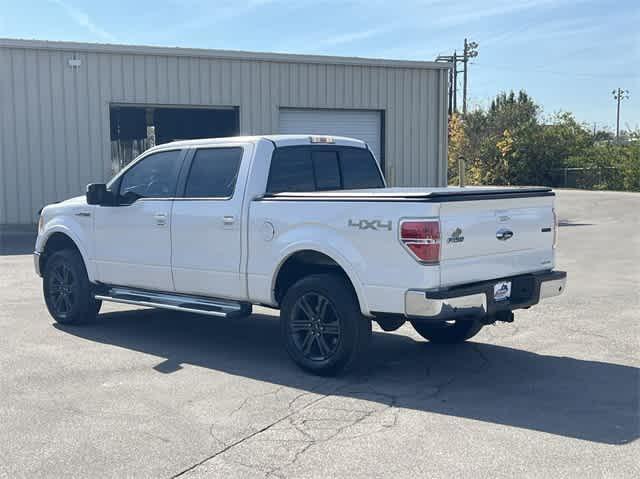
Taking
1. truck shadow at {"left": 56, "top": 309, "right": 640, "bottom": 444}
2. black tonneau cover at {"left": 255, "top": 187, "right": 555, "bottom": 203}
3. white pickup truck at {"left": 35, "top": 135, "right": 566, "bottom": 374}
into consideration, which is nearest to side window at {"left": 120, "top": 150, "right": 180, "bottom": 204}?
white pickup truck at {"left": 35, "top": 135, "right": 566, "bottom": 374}

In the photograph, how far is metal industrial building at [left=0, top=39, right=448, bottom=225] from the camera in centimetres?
1889

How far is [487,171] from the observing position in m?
49.9

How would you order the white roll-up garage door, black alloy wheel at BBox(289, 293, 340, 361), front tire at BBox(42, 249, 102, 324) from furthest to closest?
1. the white roll-up garage door
2. front tire at BBox(42, 249, 102, 324)
3. black alloy wheel at BBox(289, 293, 340, 361)

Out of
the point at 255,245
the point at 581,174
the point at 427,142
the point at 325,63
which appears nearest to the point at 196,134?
the point at 325,63

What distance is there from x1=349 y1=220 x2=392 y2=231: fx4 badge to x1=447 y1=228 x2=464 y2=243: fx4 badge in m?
0.46

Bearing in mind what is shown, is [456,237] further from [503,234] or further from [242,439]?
[242,439]

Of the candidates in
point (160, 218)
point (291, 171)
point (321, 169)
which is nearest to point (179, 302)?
point (160, 218)

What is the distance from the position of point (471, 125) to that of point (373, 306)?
50.4m

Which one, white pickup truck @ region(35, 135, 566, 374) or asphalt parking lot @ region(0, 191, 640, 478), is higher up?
white pickup truck @ region(35, 135, 566, 374)

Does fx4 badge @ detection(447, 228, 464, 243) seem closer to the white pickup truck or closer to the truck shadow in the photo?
the white pickup truck

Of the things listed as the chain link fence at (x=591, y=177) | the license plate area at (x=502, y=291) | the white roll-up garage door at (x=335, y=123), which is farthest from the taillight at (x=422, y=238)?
the chain link fence at (x=591, y=177)

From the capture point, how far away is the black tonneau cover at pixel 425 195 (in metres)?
5.83

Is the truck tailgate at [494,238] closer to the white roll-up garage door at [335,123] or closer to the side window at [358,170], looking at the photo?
the side window at [358,170]

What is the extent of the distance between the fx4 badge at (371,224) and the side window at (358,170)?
191 centimetres
